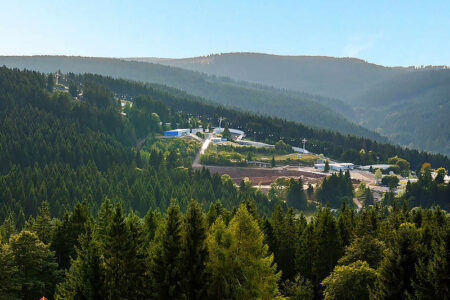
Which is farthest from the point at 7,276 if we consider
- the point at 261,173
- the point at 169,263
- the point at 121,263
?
the point at 261,173

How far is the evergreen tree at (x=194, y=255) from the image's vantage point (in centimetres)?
3288

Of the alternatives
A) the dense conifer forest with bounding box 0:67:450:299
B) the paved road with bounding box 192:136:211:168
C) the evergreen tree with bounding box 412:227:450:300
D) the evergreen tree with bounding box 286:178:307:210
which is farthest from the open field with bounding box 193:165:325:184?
the evergreen tree with bounding box 412:227:450:300

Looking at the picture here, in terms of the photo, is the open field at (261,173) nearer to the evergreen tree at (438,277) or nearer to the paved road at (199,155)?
the paved road at (199,155)

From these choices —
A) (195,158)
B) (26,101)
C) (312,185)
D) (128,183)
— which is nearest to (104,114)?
(26,101)

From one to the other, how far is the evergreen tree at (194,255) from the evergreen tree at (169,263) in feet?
1.84

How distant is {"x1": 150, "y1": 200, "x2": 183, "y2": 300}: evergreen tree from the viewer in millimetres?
33250

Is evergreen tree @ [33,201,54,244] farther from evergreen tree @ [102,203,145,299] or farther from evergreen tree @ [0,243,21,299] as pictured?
evergreen tree @ [102,203,145,299]

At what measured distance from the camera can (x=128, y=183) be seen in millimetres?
131625

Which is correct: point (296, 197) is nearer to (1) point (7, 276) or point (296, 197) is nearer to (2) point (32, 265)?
(2) point (32, 265)

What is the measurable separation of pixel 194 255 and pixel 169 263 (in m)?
2.09

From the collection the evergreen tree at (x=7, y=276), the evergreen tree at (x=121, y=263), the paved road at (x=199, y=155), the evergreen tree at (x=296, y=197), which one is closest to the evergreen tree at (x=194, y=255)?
the evergreen tree at (x=121, y=263)

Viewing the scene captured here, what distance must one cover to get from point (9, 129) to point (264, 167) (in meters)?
87.0

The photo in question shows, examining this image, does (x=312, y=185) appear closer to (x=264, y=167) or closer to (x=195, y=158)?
(x=264, y=167)

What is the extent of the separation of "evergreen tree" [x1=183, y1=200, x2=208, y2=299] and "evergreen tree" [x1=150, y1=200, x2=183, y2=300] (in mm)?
561
